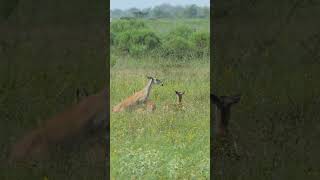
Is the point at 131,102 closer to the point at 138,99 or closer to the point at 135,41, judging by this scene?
the point at 138,99

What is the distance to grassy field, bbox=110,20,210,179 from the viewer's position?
226 centimetres

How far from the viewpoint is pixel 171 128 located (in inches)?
93.3
